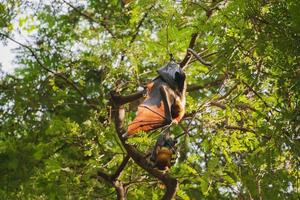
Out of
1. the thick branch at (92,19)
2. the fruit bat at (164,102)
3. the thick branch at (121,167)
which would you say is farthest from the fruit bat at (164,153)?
the thick branch at (92,19)

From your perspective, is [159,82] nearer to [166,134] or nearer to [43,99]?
[166,134]

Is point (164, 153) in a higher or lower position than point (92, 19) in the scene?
lower

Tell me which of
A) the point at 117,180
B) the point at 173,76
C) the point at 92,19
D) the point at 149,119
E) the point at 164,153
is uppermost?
Answer: the point at 92,19

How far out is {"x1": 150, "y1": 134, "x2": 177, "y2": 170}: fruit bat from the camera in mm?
3789

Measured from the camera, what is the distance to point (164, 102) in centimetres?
401

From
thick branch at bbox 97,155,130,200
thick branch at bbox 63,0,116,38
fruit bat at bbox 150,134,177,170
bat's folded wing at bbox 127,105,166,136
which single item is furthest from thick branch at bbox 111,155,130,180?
fruit bat at bbox 150,134,177,170

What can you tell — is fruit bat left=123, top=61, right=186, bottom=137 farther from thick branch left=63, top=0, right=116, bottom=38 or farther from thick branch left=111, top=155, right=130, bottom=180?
thick branch left=63, top=0, right=116, bottom=38

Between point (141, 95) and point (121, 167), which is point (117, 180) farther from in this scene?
point (141, 95)

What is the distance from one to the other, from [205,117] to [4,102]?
15.3 feet

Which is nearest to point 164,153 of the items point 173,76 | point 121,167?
point 173,76

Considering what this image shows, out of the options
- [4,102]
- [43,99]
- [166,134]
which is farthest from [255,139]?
[4,102]

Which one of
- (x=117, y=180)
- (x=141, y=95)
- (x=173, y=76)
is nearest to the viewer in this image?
(x=173, y=76)

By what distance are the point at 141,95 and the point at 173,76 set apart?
1681 mm

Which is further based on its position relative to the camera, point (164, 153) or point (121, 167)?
point (121, 167)
